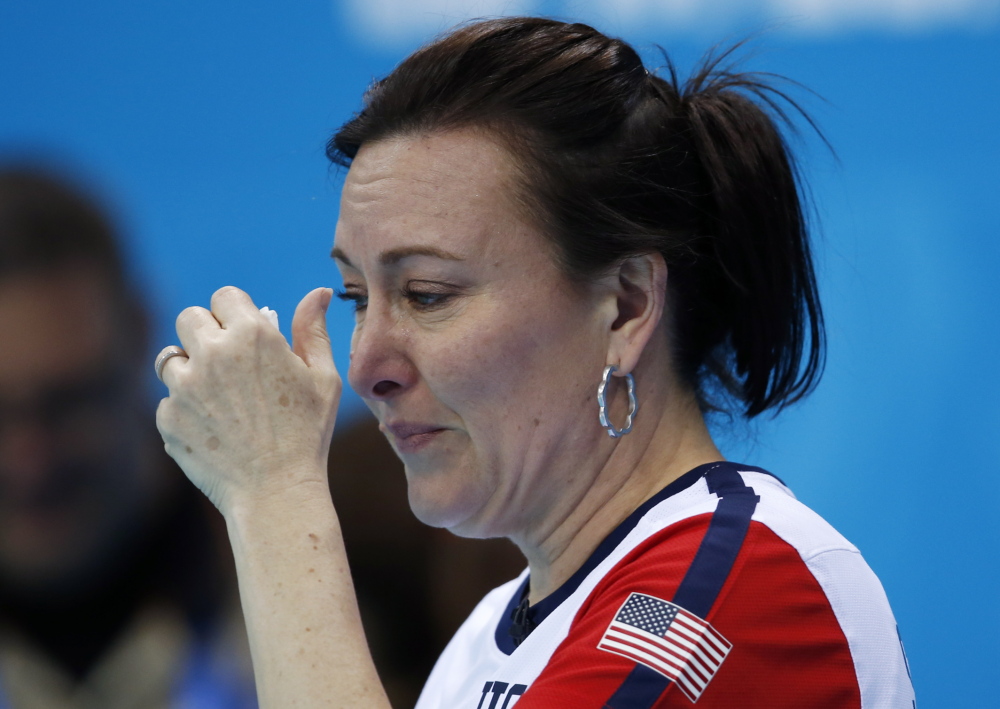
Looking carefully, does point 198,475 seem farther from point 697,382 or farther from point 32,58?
point 32,58

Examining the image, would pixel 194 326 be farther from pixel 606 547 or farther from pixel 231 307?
pixel 606 547

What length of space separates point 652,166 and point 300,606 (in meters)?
0.58

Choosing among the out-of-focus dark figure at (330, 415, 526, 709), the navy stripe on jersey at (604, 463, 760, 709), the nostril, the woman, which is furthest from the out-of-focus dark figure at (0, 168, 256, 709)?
the navy stripe on jersey at (604, 463, 760, 709)

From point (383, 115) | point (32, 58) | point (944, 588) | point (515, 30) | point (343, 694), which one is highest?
point (32, 58)

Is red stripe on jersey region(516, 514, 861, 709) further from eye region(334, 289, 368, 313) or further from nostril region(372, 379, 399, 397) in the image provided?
eye region(334, 289, 368, 313)

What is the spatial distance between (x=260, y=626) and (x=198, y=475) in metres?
0.18

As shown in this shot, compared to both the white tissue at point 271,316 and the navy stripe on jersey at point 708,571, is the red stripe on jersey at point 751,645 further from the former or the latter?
the white tissue at point 271,316

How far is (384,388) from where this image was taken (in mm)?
1099

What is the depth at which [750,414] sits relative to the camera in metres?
1.25

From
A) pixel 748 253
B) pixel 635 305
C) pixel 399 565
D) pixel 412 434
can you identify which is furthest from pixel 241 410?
pixel 399 565

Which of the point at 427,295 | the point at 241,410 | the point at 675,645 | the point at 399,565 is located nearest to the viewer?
the point at 675,645

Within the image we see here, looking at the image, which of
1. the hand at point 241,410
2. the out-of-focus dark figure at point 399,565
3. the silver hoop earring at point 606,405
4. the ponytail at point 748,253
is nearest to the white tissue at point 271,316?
the hand at point 241,410

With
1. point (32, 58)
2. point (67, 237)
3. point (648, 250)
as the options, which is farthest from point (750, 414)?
point (32, 58)

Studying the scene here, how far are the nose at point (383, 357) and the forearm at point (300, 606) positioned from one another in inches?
6.8
